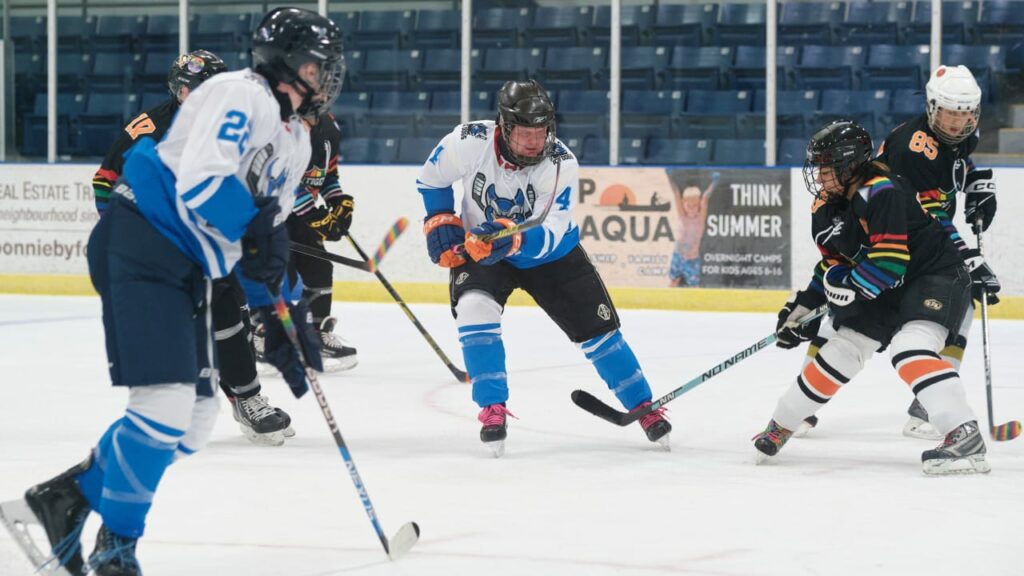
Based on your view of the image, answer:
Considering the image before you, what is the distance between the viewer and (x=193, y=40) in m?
8.53

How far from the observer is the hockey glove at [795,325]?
3.61 meters

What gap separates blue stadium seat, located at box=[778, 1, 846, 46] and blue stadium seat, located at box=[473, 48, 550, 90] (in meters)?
1.42

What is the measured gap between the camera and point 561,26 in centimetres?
801

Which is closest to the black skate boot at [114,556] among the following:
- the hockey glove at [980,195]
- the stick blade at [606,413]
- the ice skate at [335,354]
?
the stick blade at [606,413]

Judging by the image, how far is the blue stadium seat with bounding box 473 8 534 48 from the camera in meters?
8.07

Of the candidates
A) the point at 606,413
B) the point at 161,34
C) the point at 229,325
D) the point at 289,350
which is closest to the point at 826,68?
the point at 161,34

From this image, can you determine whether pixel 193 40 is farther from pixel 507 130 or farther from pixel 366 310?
pixel 507 130

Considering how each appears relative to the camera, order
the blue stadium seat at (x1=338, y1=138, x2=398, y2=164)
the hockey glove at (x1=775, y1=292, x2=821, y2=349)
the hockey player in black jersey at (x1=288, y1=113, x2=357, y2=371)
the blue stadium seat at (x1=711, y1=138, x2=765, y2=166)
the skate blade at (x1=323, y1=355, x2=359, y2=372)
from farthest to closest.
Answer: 1. the blue stadium seat at (x1=338, y1=138, x2=398, y2=164)
2. the blue stadium seat at (x1=711, y1=138, x2=765, y2=166)
3. the skate blade at (x1=323, y1=355, x2=359, y2=372)
4. the hockey player in black jersey at (x1=288, y1=113, x2=357, y2=371)
5. the hockey glove at (x1=775, y1=292, x2=821, y2=349)

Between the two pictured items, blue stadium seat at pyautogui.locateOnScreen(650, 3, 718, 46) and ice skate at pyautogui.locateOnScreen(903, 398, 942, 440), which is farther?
blue stadium seat at pyautogui.locateOnScreen(650, 3, 718, 46)

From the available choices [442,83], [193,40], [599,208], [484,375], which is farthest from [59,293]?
[484,375]

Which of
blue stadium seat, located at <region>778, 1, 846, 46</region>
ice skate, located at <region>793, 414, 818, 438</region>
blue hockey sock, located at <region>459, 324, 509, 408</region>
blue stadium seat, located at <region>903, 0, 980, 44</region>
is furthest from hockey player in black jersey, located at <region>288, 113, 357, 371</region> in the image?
blue stadium seat, located at <region>903, 0, 980, 44</region>

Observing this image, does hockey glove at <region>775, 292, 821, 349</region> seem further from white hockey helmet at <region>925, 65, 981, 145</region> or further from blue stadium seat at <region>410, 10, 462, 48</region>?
blue stadium seat at <region>410, 10, 462, 48</region>

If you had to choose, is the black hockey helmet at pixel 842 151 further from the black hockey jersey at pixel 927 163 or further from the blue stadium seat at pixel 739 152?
the blue stadium seat at pixel 739 152

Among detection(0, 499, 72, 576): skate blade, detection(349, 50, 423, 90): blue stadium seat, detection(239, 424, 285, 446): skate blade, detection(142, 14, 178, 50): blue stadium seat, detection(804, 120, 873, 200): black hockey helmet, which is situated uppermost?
detection(142, 14, 178, 50): blue stadium seat
